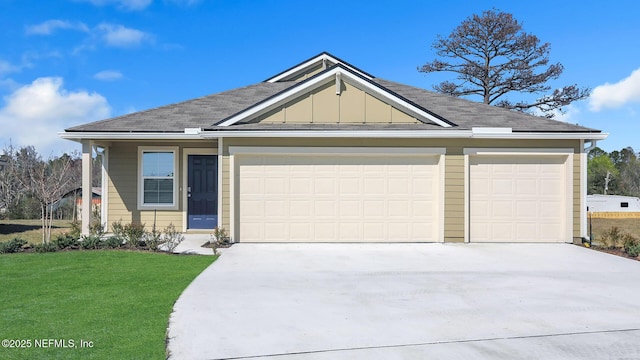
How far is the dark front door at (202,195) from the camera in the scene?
38.4 ft

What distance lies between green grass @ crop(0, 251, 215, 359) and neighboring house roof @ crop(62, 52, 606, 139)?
3592 millimetres

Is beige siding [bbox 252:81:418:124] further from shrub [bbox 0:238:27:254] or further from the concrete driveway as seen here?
shrub [bbox 0:238:27:254]

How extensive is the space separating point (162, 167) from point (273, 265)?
5731 mm

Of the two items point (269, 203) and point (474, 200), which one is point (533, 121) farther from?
point (269, 203)

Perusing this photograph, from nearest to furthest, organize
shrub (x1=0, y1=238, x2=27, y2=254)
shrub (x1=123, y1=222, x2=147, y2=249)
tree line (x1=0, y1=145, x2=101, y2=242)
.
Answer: shrub (x1=0, y1=238, x2=27, y2=254), shrub (x1=123, y1=222, x2=147, y2=249), tree line (x1=0, y1=145, x2=101, y2=242)

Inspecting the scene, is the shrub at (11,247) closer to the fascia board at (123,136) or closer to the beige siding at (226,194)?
the fascia board at (123,136)

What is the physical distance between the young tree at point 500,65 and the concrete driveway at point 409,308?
17.2 m

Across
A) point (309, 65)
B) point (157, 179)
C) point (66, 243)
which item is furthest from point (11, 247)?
point (309, 65)

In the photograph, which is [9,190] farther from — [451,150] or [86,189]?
[451,150]

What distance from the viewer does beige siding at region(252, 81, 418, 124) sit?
10.4 meters

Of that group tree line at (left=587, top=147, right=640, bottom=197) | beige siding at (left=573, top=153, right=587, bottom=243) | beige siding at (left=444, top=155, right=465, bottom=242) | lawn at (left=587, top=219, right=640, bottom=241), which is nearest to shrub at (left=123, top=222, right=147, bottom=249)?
beige siding at (left=444, top=155, right=465, bottom=242)

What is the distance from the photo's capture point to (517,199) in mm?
10344

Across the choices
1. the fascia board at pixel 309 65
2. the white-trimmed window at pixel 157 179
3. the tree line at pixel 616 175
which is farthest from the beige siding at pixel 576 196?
the tree line at pixel 616 175

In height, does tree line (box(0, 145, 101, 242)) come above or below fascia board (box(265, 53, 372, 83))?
below
